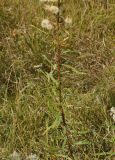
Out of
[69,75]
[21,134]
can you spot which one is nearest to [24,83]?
[69,75]

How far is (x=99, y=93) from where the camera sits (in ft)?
9.18

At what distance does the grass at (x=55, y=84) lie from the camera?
2457 mm

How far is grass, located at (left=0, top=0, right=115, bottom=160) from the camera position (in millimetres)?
2457

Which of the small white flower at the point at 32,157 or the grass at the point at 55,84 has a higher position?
the grass at the point at 55,84

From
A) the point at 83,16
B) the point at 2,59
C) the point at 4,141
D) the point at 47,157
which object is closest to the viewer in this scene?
the point at 47,157

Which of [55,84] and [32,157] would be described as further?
[55,84]

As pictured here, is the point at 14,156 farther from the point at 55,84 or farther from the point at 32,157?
the point at 55,84

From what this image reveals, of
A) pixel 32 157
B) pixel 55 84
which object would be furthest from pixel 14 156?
pixel 55 84

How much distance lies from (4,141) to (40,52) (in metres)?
1.01

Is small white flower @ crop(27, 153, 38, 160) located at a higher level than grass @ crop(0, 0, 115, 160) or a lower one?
lower

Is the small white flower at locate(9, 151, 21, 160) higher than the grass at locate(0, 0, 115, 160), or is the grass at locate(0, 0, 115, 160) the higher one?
the grass at locate(0, 0, 115, 160)

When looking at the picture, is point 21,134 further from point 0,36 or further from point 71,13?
point 71,13

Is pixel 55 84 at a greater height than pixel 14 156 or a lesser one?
greater

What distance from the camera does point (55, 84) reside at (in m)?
2.50
